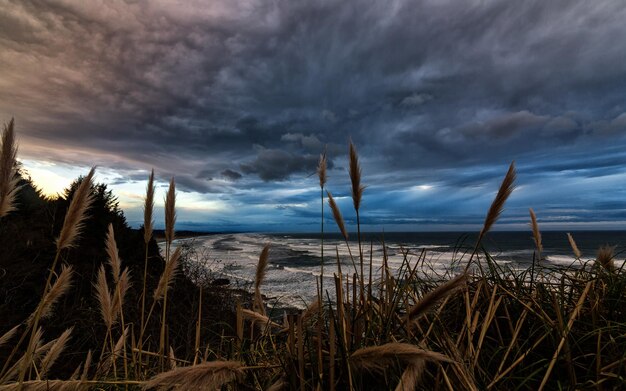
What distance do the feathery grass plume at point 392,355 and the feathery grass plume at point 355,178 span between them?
112cm

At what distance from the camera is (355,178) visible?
2150mm

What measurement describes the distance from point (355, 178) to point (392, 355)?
4.02 feet

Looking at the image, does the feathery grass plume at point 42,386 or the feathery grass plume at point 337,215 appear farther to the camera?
the feathery grass plume at point 337,215

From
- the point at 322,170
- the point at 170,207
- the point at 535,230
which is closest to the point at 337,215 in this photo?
the point at 322,170

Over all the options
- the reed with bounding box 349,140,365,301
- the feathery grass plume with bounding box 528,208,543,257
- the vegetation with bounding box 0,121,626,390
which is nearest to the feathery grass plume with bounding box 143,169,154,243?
the vegetation with bounding box 0,121,626,390

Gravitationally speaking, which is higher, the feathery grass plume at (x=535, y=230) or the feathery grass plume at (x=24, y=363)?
the feathery grass plume at (x=535, y=230)

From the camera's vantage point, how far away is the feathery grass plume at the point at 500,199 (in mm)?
1920

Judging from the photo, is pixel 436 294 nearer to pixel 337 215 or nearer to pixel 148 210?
pixel 337 215

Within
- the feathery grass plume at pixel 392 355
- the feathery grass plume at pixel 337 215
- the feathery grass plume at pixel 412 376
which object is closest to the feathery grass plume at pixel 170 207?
the feathery grass plume at pixel 337 215

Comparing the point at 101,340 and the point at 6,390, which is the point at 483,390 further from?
the point at 101,340

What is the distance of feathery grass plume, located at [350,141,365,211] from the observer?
7.00 feet

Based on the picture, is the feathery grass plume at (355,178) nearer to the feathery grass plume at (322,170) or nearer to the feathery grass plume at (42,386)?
the feathery grass plume at (322,170)

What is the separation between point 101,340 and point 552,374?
8205mm

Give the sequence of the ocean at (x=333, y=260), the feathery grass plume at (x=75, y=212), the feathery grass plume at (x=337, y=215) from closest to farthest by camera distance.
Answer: the feathery grass plume at (x=75, y=212) < the feathery grass plume at (x=337, y=215) < the ocean at (x=333, y=260)
